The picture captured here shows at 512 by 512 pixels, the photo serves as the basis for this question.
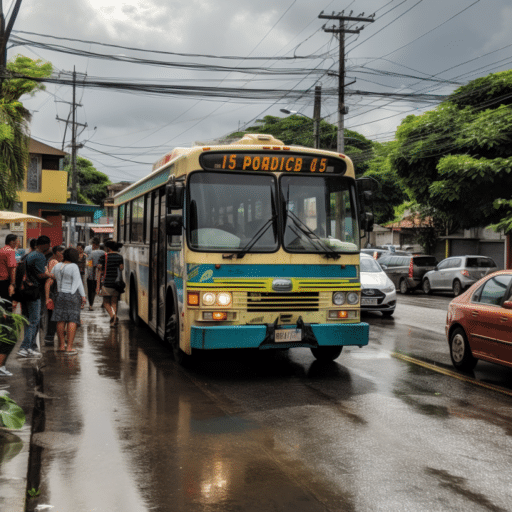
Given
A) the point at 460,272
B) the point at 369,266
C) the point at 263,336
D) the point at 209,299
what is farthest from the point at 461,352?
the point at 460,272

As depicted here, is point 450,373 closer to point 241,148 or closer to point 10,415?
point 241,148

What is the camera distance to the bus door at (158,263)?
10922 millimetres

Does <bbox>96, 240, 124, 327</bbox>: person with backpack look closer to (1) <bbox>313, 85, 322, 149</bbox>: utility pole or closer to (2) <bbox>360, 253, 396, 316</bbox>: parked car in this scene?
(2) <bbox>360, 253, 396, 316</bbox>: parked car

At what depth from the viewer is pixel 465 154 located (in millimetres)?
27766

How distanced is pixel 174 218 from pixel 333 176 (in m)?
2.32

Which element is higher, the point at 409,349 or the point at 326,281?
the point at 326,281

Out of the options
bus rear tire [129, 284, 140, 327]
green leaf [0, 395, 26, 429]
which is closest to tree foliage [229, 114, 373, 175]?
bus rear tire [129, 284, 140, 327]

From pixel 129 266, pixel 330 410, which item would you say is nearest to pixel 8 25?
pixel 129 266

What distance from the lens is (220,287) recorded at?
8711 mm

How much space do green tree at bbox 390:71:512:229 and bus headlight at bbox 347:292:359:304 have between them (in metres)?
16.5

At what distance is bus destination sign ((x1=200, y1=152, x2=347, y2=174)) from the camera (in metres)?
9.03

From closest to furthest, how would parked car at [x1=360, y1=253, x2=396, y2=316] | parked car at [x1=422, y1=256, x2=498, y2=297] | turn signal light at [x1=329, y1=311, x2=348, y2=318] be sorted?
turn signal light at [x1=329, y1=311, x2=348, y2=318]
parked car at [x1=360, y1=253, x2=396, y2=316]
parked car at [x1=422, y1=256, x2=498, y2=297]

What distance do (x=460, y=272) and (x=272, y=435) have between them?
69.2 ft

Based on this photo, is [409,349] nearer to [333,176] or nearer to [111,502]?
[333,176]
